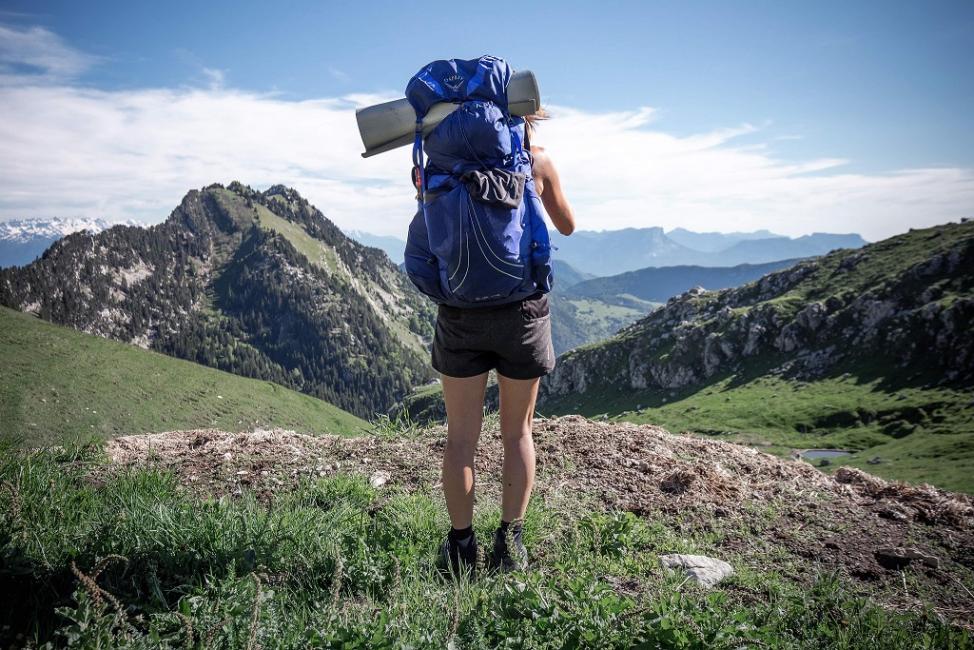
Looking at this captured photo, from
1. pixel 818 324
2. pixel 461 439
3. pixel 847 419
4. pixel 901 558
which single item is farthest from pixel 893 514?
pixel 818 324

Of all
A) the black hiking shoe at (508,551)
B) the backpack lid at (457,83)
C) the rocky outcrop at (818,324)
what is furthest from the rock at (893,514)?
the rocky outcrop at (818,324)

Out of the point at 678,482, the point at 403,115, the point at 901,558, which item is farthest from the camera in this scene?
the point at 678,482

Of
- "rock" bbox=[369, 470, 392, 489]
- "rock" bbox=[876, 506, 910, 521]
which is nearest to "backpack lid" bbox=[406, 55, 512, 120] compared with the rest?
"rock" bbox=[369, 470, 392, 489]

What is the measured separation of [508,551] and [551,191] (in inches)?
106

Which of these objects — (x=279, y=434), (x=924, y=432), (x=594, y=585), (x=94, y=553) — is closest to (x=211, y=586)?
(x=94, y=553)

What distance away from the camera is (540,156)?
12.7 ft

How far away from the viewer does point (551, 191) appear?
4.02m

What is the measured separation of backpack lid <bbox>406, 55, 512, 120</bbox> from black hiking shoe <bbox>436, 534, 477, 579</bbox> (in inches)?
120

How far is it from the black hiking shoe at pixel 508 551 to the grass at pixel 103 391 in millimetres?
35909

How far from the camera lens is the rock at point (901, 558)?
4.56 meters

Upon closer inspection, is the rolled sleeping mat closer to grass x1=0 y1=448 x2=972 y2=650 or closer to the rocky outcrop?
grass x1=0 y1=448 x2=972 y2=650

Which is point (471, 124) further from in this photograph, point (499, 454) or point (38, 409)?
point (38, 409)

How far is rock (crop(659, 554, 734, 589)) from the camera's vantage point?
4027mm

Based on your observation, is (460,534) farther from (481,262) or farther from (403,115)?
(403,115)
